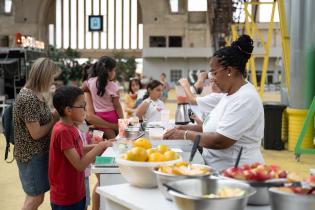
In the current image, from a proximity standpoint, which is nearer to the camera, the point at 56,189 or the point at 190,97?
the point at 56,189

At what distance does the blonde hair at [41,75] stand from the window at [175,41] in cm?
4208

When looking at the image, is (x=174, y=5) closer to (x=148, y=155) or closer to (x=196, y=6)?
(x=196, y=6)

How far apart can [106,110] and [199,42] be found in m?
40.6

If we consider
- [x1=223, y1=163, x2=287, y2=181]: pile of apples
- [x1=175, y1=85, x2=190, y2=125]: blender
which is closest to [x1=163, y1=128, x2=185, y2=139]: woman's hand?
[x1=223, y1=163, x2=287, y2=181]: pile of apples

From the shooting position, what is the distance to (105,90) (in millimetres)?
5176

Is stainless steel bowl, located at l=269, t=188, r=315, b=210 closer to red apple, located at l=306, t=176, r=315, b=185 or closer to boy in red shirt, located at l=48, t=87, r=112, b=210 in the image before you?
red apple, located at l=306, t=176, r=315, b=185

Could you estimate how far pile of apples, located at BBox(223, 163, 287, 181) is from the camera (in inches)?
81.4

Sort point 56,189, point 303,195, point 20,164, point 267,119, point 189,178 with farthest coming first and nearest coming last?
point 267,119 → point 20,164 → point 56,189 → point 189,178 → point 303,195

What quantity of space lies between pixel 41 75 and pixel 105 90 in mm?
1545

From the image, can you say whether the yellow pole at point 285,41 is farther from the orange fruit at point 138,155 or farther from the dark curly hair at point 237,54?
the orange fruit at point 138,155

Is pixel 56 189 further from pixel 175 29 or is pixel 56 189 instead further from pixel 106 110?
pixel 175 29

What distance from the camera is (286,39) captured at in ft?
35.1

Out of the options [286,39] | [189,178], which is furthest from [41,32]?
[189,178]

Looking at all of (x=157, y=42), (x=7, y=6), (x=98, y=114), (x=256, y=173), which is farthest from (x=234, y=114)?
(x=7, y=6)
